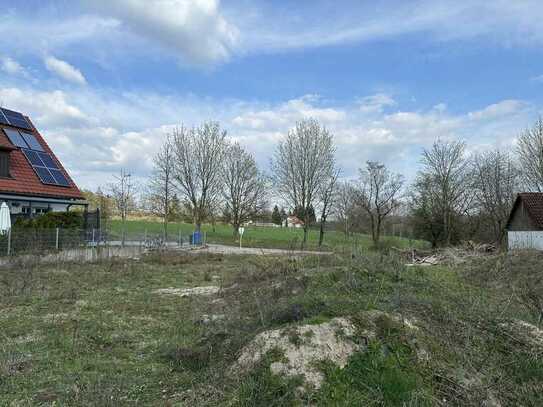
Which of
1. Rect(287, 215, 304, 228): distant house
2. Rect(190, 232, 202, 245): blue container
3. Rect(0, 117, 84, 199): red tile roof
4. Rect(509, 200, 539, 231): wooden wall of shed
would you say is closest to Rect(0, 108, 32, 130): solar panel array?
Rect(0, 117, 84, 199): red tile roof

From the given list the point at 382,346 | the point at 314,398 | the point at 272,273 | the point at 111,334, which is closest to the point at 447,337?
the point at 382,346

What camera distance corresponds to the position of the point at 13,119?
24.3 m

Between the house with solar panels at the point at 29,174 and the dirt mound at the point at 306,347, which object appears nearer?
the dirt mound at the point at 306,347

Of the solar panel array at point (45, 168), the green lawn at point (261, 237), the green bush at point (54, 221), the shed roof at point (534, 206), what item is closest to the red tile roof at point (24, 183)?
the solar panel array at point (45, 168)

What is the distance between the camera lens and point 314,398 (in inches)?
152

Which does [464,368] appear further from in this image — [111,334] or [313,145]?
[313,145]

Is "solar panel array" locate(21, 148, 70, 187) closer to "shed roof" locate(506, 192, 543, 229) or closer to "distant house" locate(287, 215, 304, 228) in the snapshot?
"distant house" locate(287, 215, 304, 228)

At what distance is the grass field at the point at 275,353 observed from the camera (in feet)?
13.3

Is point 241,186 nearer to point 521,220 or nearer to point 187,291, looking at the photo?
point 521,220

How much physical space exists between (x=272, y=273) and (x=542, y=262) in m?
9.19

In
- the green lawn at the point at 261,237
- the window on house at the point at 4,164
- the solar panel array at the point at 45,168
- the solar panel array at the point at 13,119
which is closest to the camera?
the window on house at the point at 4,164

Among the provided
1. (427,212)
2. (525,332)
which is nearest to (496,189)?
(427,212)

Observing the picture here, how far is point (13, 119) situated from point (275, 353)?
993 inches

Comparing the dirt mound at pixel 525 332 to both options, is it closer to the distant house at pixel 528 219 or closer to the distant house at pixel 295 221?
the distant house at pixel 528 219
